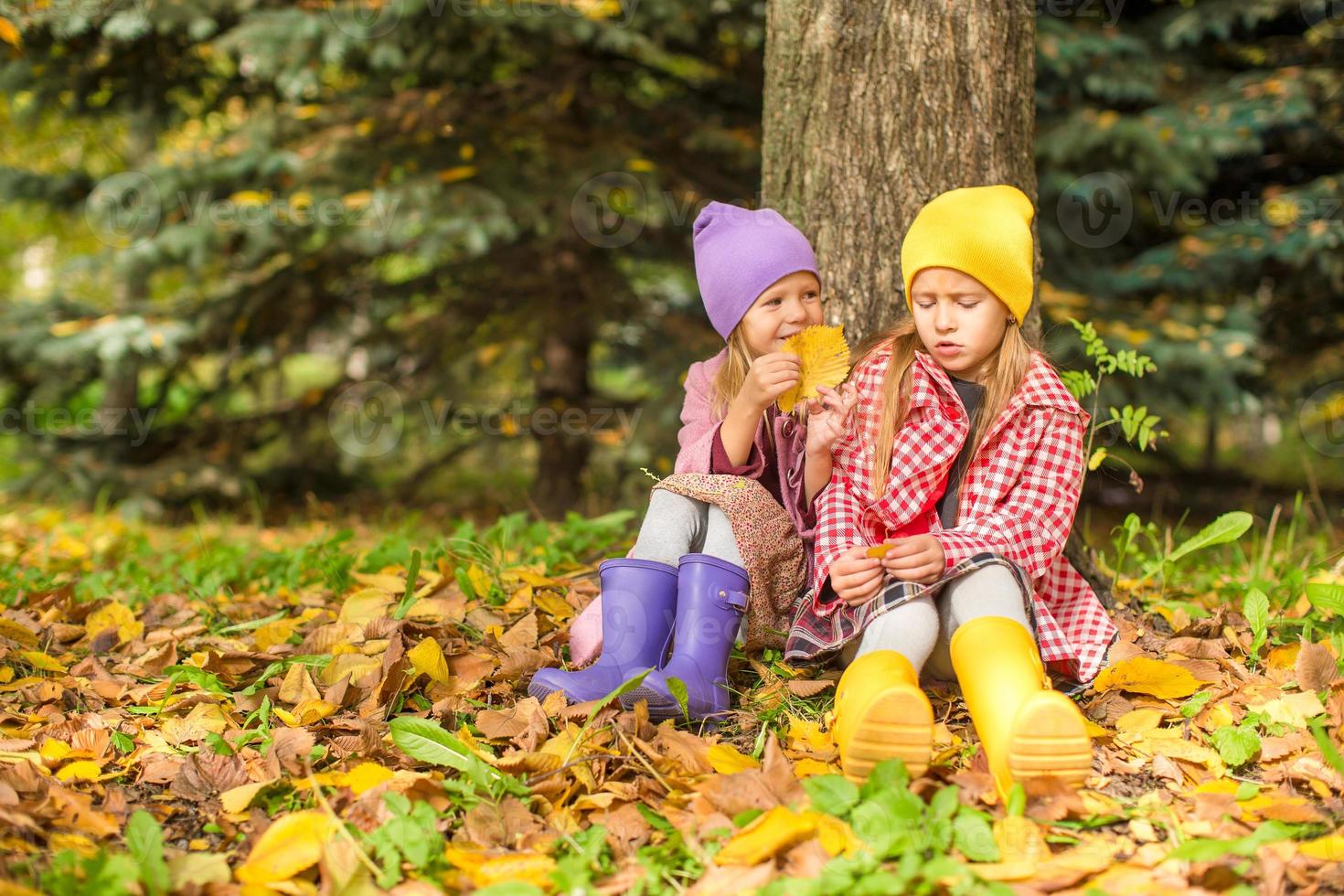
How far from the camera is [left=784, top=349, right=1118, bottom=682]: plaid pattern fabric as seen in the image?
210cm

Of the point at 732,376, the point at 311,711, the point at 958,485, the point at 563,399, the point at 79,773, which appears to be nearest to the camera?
the point at 79,773

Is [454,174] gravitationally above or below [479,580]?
above

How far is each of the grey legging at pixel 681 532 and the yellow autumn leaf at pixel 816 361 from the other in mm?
304

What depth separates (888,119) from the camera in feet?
8.84

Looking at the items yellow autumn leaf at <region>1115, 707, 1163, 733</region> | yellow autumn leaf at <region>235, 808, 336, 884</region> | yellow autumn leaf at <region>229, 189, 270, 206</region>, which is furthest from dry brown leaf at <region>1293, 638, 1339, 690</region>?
yellow autumn leaf at <region>229, 189, 270, 206</region>

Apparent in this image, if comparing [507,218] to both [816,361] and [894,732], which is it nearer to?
[816,361]

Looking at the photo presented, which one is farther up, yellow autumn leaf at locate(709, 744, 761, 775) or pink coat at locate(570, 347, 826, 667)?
Answer: pink coat at locate(570, 347, 826, 667)

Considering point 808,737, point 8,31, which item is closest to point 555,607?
point 808,737

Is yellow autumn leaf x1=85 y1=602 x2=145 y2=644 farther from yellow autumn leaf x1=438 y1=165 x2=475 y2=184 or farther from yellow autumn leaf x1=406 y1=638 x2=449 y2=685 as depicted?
yellow autumn leaf x1=438 y1=165 x2=475 y2=184

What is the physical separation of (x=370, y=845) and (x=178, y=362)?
510cm

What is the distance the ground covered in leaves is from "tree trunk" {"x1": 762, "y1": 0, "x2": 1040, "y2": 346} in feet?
3.54

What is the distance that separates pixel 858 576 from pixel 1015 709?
1.41 ft

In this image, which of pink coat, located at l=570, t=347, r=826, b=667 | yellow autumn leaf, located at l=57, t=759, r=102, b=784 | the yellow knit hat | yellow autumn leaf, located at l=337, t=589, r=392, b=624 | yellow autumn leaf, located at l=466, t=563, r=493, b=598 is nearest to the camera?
yellow autumn leaf, located at l=57, t=759, r=102, b=784

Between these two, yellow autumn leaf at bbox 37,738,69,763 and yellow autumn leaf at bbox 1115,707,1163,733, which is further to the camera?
yellow autumn leaf at bbox 1115,707,1163,733
